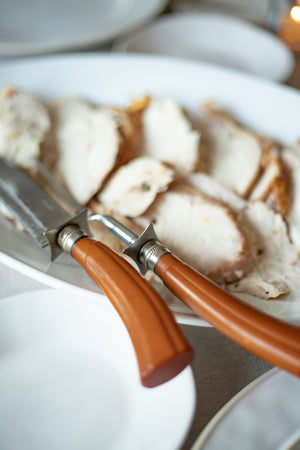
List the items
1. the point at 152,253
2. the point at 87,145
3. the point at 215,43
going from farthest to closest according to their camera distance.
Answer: the point at 215,43
the point at 87,145
the point at 152,253

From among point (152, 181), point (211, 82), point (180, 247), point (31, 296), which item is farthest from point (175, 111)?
point (31, 296)

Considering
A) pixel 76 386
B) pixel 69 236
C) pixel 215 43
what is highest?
pixel 215 43

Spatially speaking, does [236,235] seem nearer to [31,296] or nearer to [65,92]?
[31,296]

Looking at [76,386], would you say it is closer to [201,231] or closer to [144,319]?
[144,319]

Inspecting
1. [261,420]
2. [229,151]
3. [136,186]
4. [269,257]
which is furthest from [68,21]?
[261,420]

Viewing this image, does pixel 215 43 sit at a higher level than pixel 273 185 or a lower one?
higher

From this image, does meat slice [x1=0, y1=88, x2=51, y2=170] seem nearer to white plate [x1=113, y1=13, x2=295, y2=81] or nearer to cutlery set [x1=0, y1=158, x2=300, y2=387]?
cutlery set [x1=0, y1=158, x2=300, y2=387]
